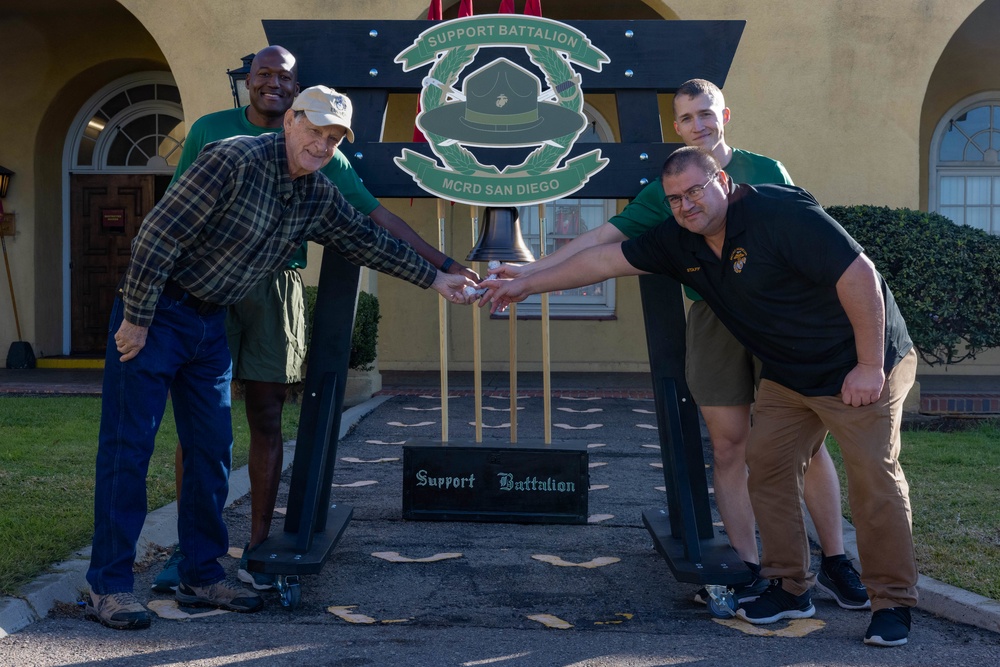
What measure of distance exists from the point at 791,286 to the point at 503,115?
145cm

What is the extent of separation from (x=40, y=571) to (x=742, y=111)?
7.43m

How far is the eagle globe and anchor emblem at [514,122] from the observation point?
4121mm

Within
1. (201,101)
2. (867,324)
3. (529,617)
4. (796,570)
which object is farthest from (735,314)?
(201,101)

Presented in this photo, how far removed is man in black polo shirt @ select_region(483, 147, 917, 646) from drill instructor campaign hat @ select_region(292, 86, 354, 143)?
1.12 meters

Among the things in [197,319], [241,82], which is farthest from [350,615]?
[241,82]

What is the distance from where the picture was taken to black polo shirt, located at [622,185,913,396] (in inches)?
130

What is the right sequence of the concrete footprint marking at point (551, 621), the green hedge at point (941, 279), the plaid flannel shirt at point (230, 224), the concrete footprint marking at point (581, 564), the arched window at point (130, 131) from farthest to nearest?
the arched window at point (130, 131) → the green hedge at point (941, 279) → the concrete footprint marking at point (581, 564) → the concrete footprint marking at point (551, 621) → the plaid flannel shirt at point (230, 224)

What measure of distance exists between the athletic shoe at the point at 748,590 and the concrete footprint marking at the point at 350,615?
1.23 m

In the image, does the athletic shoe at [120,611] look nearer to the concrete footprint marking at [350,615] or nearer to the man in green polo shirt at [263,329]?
the man in green polo shirt at [263,329]

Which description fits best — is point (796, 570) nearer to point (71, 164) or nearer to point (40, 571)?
point (40, 571)

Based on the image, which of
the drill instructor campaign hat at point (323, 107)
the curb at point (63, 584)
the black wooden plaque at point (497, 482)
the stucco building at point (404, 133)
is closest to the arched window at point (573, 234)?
the stucco building at point (404, 133)

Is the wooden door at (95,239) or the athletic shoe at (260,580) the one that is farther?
the wooden door at (95,239)

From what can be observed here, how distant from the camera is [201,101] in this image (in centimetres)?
930

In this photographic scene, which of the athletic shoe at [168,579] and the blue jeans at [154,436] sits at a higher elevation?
the blue jeans at [154,436]
